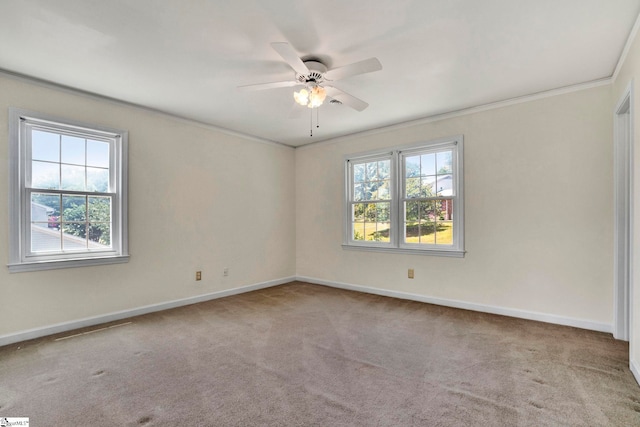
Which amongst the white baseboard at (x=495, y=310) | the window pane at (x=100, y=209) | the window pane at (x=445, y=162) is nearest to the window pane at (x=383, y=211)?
the window pane at (x=445, y=162)

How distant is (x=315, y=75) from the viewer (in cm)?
261

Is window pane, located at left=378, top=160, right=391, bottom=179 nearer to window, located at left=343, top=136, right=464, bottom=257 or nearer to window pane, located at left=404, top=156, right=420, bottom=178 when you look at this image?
window, located at left=343, top=136, right=464, bottom=257

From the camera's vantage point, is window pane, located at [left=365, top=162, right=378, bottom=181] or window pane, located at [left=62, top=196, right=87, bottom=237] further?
window pane, located at [left=365, top=162, right=378, bottom=181]

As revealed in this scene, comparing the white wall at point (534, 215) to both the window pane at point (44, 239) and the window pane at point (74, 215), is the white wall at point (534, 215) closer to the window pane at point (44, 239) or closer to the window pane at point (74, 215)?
the window pane at point (74, 215)

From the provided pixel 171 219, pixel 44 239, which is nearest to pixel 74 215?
pixel 44 239

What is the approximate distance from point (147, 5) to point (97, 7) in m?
0.32

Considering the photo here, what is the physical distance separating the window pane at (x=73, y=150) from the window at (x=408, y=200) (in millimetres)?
3453

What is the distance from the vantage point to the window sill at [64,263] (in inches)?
113

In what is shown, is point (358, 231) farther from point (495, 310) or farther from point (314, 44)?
point (314, 44)

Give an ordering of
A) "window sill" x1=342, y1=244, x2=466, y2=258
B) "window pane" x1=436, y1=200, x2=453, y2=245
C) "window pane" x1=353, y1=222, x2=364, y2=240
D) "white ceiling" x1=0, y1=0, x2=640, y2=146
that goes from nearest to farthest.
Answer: "white ceiling" x1=0, y1=0, x2=640, y2=146
"window sill" x1=342, y1=244, x2=466, y2=258
"window pane" x1=436, y1=200, x2=453, y2=245
"window pane" x1=353, y1=222, x2=364, y2=240

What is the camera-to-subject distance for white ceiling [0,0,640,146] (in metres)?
1.99

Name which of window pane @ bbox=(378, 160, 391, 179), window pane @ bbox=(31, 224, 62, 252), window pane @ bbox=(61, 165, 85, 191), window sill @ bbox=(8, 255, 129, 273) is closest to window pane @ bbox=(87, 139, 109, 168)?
window pane @ bbox=(61, 165, 85, 191)

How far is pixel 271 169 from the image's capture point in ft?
17.5

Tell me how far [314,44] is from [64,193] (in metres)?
2.93
